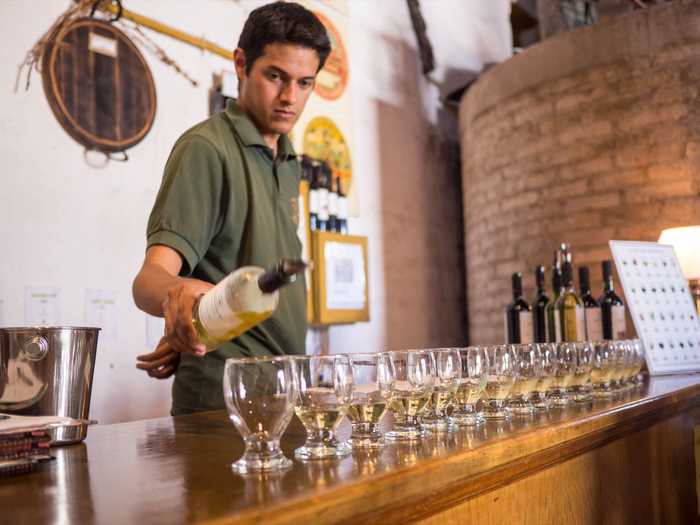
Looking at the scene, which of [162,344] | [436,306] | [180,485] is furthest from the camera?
[436,306]

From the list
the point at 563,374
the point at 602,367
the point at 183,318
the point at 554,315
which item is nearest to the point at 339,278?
the point at 554,315

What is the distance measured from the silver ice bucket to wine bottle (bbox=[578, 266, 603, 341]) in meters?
A: 1.86

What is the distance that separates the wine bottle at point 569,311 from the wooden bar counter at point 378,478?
968 mm

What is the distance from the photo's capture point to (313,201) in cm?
423

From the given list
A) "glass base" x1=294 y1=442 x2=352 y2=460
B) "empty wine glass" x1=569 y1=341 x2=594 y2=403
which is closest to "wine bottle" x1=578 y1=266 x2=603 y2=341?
"empty wine glass" x1=569 y1=341 x2=594 y2=403

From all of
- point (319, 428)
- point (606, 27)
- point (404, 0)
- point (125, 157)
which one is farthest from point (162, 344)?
point (404, 0)

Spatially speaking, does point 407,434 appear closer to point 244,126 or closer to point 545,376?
point 545,376

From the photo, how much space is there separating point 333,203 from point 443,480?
3670 mm

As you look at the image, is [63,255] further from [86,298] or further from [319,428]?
[319,428]

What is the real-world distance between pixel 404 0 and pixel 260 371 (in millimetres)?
5055

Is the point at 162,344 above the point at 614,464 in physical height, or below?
above

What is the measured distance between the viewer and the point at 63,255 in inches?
117

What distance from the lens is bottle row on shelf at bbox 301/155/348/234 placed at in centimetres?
420

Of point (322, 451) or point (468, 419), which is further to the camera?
point (468, 419)
